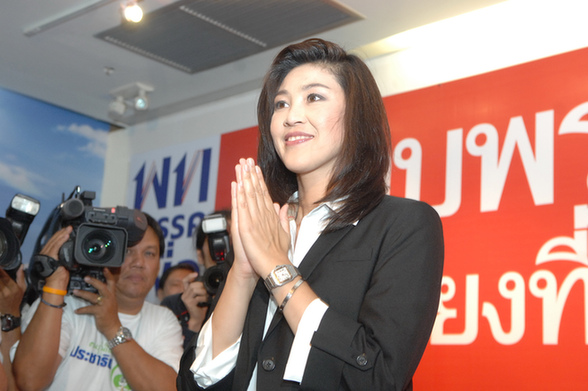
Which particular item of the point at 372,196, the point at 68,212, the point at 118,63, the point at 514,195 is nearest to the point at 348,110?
the point at 372,196

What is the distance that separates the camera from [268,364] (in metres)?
1.27

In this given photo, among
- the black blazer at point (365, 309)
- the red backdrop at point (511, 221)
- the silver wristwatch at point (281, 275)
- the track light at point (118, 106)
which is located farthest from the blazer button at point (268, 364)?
the track light at point (118, 106)

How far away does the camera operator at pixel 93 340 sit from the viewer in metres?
2.54

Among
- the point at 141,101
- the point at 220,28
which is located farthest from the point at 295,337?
the point at 141,101

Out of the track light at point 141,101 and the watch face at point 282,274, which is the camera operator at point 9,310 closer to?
the watch face at point 282,274

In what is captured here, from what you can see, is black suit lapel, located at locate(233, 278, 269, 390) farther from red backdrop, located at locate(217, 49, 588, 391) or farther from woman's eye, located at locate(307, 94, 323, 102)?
red backdrop, located at locate(217, 49, 588, 391)

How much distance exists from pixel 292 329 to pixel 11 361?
185cm

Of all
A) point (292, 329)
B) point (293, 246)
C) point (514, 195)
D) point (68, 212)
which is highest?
point (514, 195)

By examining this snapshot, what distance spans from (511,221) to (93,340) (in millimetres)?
1993

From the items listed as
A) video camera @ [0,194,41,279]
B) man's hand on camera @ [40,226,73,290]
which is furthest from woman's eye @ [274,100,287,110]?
man's hand on camera @ [40,226,73,290]

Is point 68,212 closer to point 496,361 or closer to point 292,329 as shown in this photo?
point 292,329

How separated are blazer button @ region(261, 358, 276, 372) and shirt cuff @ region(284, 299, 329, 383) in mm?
52

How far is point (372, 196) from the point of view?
4.62 ft

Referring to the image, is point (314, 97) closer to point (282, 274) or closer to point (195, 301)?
point (282, 274)
